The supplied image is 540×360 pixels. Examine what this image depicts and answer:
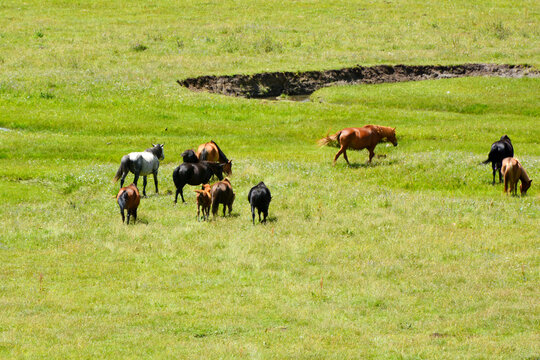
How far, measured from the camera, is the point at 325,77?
5778 centimetres

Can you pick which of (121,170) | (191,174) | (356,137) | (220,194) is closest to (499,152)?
(356,137)

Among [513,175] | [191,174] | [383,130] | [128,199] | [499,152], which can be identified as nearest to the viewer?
[128,199]

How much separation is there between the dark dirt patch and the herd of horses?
2106 cm

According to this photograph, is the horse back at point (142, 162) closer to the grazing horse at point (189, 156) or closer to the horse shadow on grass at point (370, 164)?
the grazing horse at point (189, 156)

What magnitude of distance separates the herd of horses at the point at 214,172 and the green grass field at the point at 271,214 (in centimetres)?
83

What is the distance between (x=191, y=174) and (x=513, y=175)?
1279cm

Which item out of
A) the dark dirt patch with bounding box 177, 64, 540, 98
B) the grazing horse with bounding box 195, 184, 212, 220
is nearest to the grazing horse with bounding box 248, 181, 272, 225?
the grazing horse with bounding box 195, 184, 212, 220

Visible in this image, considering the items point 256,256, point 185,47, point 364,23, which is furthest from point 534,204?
point 364,23

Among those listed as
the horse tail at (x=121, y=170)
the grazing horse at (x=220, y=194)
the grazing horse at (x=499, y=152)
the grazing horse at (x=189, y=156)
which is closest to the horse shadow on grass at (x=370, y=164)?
the grazing horse at (x=499, y=152)

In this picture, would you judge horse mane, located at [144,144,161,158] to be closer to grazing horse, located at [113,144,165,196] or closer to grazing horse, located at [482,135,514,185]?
grazing horse, located at [113,144,165,196]

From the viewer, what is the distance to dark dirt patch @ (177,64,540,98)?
180 ft

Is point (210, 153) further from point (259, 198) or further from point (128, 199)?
point (259, 198)

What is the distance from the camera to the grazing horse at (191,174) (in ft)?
90.1

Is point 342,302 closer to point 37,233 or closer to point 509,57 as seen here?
point 37,233
